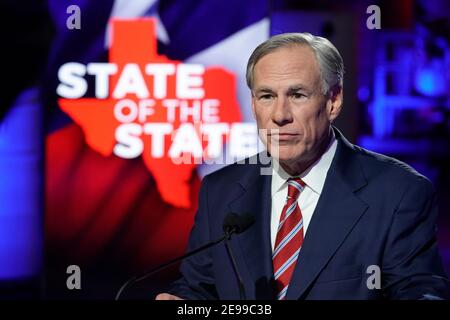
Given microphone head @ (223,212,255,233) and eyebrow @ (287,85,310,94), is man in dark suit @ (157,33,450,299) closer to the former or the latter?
eyebrow @ (287,85,310,94)

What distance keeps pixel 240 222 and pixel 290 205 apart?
0.31 metres

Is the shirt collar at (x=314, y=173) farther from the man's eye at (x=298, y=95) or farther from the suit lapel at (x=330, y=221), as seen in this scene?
the man's eye at (x=298, y=95)

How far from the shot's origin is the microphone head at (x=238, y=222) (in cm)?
145

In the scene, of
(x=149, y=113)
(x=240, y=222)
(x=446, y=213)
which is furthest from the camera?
(x=446, y=213)

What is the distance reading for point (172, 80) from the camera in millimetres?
3225

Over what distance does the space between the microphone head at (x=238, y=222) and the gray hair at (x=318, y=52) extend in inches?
16.4

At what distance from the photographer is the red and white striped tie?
64.9 inches

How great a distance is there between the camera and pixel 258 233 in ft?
5.58

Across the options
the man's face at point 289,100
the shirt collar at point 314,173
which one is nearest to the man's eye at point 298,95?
the man's face at point 289,100

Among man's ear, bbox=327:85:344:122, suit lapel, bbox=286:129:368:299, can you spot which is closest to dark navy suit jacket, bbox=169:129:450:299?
suit lapel, bbox=286:129:368:299

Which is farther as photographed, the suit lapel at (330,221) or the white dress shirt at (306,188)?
the white dress shirt at (306,188)

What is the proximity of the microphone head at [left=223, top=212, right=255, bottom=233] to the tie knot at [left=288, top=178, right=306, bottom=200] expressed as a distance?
30cm

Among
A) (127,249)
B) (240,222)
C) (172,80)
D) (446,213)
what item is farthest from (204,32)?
(446,213)
